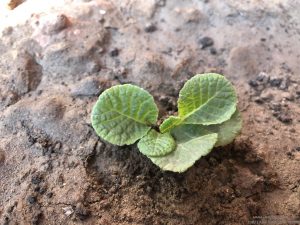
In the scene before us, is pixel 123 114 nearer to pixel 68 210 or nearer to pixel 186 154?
pixel 186 154

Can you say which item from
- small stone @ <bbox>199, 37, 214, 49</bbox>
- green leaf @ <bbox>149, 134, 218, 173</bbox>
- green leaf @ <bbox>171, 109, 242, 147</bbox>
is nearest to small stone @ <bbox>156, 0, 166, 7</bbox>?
small stone @ <bbox>199, 37, 214, 49</bbox>

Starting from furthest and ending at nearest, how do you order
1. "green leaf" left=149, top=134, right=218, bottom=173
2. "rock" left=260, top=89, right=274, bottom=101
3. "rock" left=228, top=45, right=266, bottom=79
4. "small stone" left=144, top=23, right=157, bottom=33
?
"small stone" left=144, top=23, right=157, bottom=33, "rock" left=228, top=45, right=266, bottom=79, "rock" left=260, top=89, right=274, bottom=101, "green leaf" left=149, top=134, right=218, bottom=173

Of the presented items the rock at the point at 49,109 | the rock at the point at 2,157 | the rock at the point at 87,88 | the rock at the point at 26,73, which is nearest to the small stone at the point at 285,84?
the rock at the point at 87,88

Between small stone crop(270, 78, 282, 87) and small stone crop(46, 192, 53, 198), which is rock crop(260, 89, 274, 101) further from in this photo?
small stone crop(46, 192, 53, 198)

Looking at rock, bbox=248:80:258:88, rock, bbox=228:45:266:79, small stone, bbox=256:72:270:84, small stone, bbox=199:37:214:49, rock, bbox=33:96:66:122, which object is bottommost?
small stone, bbox=256:72:270:84

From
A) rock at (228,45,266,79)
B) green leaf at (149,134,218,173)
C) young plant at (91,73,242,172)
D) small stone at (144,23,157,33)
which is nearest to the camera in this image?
green leaf at (149,134,218,173)

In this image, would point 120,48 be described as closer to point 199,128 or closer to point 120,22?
point 120,22

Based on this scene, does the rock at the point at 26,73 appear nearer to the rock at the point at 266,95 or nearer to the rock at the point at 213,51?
the rock at the point at 213,51
